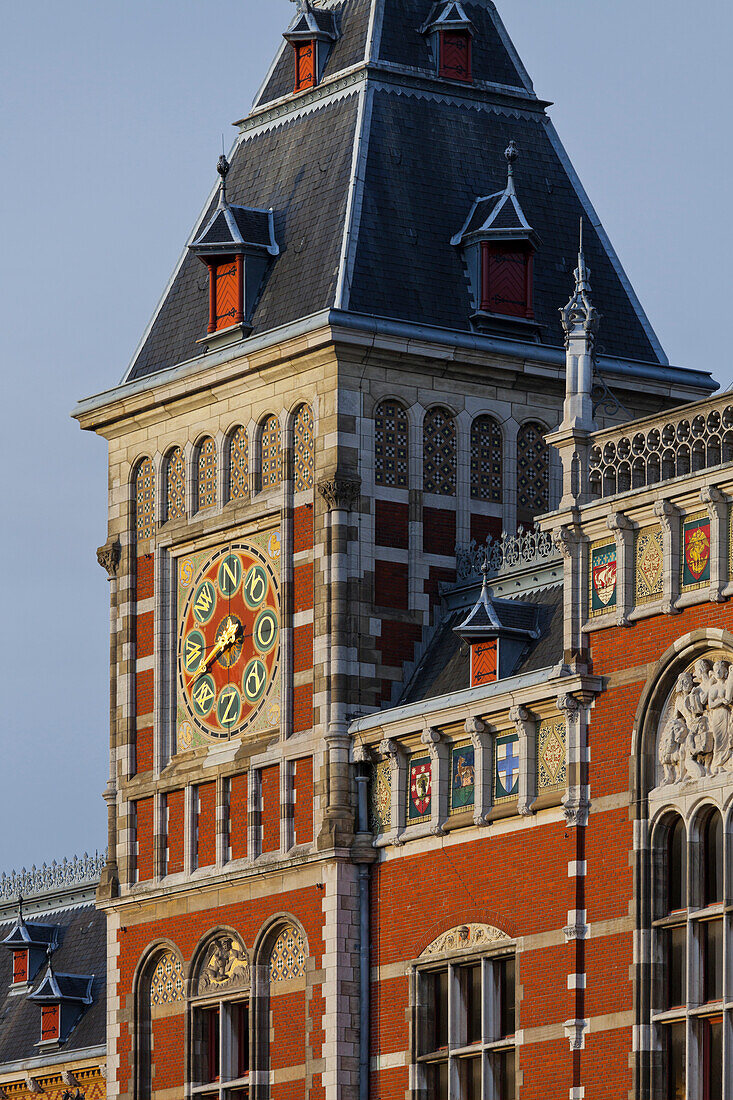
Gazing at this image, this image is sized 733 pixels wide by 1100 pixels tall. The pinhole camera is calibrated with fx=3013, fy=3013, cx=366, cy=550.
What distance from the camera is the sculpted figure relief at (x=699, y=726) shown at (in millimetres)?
40250

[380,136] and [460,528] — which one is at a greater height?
[380,136]

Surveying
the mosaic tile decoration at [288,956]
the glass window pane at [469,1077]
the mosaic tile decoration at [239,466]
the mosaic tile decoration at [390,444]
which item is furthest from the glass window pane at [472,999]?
the mosaic tile decoration at [239,466]

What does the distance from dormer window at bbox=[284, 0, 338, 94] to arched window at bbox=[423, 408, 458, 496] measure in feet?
24.0

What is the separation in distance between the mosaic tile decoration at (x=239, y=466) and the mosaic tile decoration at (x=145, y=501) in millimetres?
2151

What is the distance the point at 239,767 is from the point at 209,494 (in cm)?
496

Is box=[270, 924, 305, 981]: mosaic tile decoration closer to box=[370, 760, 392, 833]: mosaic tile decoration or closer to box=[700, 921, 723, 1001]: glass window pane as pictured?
box=[370, 760, 392, 833]: mosaic tile decoration

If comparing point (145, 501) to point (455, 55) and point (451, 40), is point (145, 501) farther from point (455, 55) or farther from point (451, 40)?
point (451, 40)

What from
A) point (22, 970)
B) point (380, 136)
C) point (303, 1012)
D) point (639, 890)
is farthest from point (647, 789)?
point (22, 970)

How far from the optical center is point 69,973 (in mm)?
64625

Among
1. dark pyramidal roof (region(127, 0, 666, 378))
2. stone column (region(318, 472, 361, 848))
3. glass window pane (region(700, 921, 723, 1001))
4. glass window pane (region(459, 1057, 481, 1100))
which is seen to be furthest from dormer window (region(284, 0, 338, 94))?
glass window pane (region(700, 921, 723, 1001))

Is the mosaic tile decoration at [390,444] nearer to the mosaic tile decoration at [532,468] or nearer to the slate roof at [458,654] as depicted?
the mosaic tile decoration at [532,468]

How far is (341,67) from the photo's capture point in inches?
2090

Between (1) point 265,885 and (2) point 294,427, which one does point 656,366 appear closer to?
(2) point 294,427

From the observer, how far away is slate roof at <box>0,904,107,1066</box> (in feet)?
203
